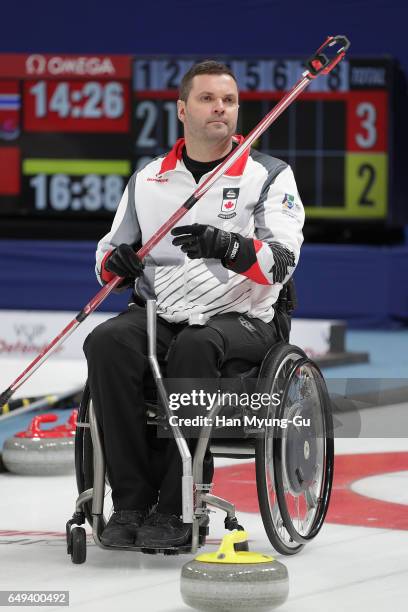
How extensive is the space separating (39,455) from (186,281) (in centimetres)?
137

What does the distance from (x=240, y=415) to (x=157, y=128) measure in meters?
6.57

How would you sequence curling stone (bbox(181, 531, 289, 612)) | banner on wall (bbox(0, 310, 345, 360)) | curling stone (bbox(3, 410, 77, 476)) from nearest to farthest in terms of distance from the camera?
1. curling stone (bbox(181, 531, 289, 612))
2. curling stone (bbox(3, 410, 77, 476))
3. banner on wall (bbox(0, 310, 345, 360))

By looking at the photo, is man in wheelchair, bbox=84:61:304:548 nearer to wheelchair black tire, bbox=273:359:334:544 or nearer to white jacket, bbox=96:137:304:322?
white jacket, bbox=96:137:304:322

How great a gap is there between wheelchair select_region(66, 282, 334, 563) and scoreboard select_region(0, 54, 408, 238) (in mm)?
6027

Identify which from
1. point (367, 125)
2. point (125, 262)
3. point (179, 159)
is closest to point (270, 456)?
point (125, 262)

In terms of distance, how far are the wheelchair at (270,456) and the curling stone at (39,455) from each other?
1.02 meters

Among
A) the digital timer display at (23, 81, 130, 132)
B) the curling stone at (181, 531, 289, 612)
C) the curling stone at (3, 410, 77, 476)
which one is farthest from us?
the digital timer display at (23, 81, 130, 132)

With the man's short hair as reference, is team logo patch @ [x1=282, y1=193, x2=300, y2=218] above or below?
below

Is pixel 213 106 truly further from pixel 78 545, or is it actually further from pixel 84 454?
pixel 78 545

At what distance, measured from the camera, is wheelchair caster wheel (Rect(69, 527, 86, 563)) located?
11.2 ft

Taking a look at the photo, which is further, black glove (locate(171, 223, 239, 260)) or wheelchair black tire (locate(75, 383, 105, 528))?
wheelchair black tire (locate(75, 383, 105, 528))

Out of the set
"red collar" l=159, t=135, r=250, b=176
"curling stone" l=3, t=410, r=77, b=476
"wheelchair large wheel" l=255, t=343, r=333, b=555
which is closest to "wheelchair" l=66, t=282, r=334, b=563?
"wheelchair large wheel" l=255, t=343, r=333, b=555

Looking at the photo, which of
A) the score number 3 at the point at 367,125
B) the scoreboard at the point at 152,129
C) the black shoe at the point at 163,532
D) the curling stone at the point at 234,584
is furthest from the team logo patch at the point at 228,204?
the score number 3 at the point at 367,125

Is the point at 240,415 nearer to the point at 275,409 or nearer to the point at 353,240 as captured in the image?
the point at 275,409
